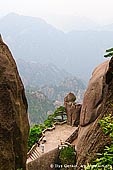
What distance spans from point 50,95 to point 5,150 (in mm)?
150413

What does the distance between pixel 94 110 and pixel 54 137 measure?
9.56 meters

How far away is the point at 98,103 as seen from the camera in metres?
14.8

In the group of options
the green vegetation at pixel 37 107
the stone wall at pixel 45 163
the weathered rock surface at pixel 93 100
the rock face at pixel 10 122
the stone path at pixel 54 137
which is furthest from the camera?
the green vegetation at pixel 37 107

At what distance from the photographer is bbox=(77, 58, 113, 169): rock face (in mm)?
11172

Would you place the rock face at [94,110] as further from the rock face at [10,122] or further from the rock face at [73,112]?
the rock face at [73,112]

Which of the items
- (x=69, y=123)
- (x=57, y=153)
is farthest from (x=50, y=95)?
(x=57, y=153)

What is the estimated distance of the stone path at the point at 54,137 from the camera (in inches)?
799

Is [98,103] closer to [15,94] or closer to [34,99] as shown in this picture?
[15,94]

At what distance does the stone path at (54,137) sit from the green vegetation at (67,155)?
304cm

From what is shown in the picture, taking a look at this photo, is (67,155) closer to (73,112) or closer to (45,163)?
(45,163)

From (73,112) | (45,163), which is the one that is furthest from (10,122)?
(73,112)

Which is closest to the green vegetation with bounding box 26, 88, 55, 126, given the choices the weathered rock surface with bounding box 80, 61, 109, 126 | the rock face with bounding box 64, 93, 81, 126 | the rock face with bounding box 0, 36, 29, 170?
the rock face with bounding box 64, 93, 81, 126

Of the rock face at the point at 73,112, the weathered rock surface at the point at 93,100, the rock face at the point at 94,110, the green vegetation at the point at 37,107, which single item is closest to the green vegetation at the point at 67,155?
the rock face at the point at 94,110

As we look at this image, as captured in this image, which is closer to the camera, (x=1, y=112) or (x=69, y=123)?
(x=1, y=112)
